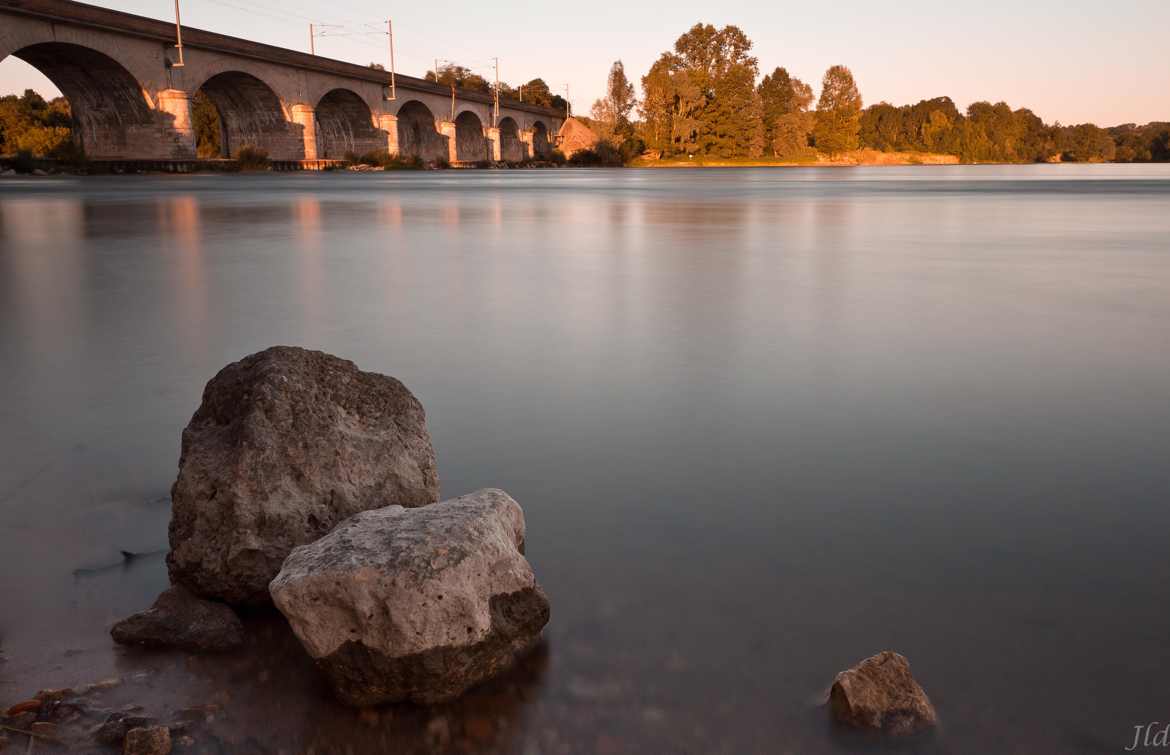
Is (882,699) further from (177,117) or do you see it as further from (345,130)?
(345,130)

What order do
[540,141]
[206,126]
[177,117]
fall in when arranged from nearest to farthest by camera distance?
[177,117]
[206,126]
[540,141]

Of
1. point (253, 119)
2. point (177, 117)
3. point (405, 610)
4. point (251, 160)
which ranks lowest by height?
point (405, 610)

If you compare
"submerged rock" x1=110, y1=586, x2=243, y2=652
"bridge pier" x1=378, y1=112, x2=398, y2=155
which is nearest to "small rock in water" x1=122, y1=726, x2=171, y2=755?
"submerged rock" x1=110, y1=586, x2=243, y2=652

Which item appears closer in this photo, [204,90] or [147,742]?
[147,742]

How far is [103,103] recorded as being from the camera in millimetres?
42438

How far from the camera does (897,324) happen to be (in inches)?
254

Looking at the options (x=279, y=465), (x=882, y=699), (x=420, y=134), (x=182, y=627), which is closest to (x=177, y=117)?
(x=420, y=134)

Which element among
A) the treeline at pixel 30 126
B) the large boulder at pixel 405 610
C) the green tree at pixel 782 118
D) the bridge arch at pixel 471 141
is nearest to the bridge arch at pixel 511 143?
the bridge arch at pixel 471 141

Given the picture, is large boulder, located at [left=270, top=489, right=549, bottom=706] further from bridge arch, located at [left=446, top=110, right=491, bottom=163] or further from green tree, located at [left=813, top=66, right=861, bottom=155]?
green tree, located at [left=813, top=66, right=861, bottom=155]

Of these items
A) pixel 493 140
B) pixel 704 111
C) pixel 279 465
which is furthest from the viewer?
pixel 704 111

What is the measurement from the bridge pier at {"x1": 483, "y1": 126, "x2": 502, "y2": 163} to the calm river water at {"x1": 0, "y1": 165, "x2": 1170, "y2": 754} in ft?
275

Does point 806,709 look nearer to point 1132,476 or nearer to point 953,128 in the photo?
point 1132,476

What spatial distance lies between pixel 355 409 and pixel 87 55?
4340cm

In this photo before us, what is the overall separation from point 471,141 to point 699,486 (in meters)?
91.8
